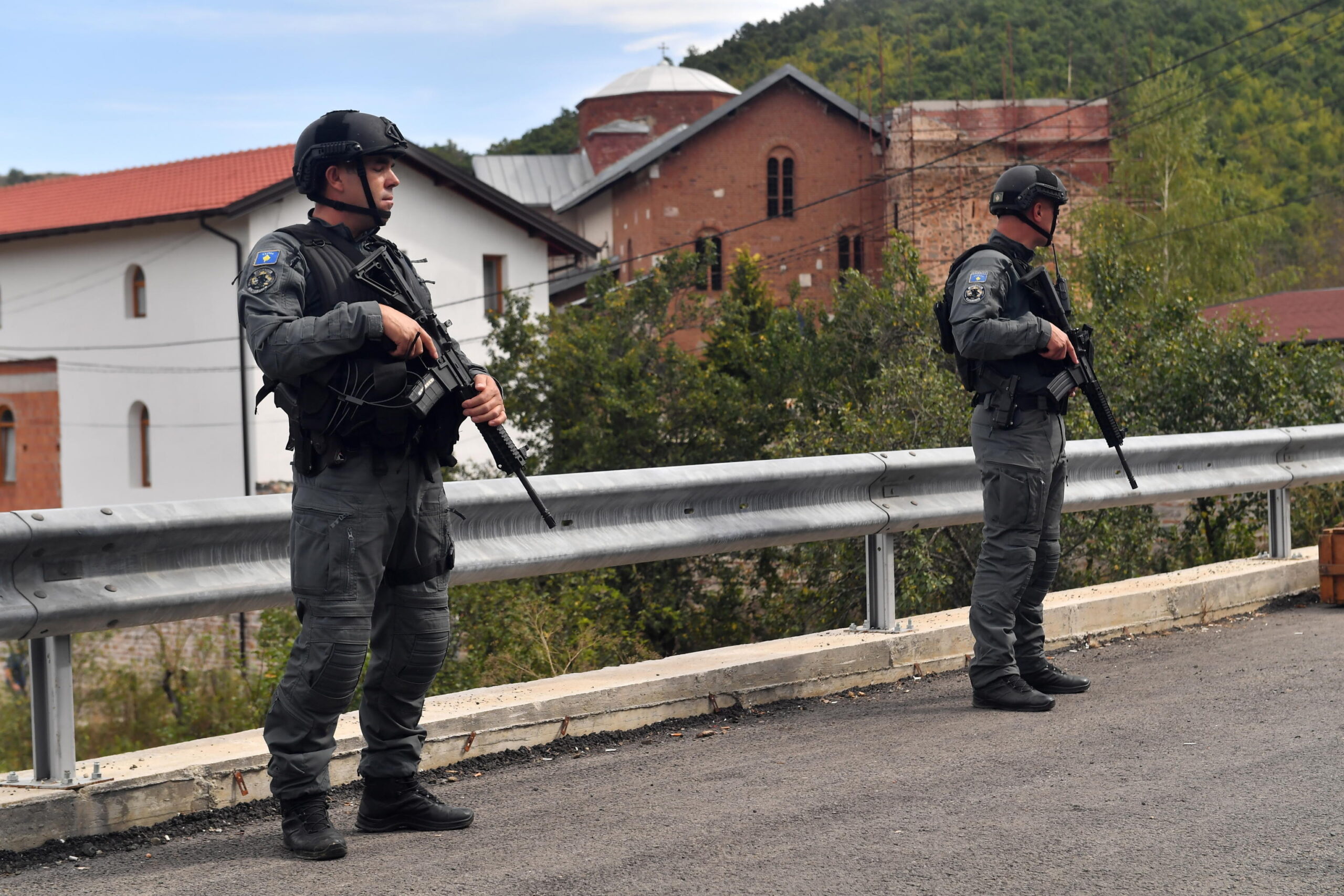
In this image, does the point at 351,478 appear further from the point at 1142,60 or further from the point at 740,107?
the point at 1142,60

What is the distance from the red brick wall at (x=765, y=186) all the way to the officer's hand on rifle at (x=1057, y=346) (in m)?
47.1

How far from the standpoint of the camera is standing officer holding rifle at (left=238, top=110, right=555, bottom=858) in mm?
3805

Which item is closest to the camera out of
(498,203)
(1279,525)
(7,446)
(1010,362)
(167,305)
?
(1010,362)

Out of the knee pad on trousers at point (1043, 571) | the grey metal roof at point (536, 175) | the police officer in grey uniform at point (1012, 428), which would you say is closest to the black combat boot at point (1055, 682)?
the police officer in grey uniform at point (1012, 428)

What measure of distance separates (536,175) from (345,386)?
68.6 metres

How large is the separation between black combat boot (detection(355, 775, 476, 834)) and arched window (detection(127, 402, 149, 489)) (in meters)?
36.4

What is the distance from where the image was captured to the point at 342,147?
395cm

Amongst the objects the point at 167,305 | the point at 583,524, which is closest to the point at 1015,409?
the point at 583,524

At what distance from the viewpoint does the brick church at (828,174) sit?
51.7 meters

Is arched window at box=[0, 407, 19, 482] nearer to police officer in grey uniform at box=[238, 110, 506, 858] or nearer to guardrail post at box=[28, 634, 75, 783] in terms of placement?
guardrail post at box=[28, 634, 75, 783]

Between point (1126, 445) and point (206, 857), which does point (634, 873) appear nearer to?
point (206, 857)

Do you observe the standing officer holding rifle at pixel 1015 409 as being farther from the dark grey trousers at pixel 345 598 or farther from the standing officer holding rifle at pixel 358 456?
the dark grey trousers at pixel 345 598

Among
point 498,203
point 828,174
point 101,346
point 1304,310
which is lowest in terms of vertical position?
point 101,346

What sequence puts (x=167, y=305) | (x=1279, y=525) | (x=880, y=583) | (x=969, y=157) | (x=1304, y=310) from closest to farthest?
(x=880, y=583), (x=1279, y=525), (x=167, y=305), (x=1304, y=310), (x=969, y=157)
